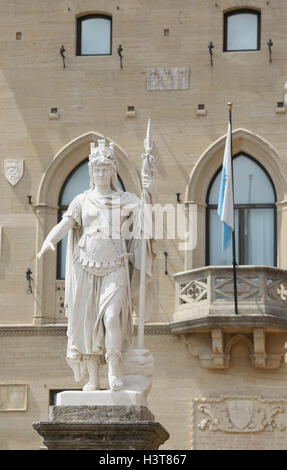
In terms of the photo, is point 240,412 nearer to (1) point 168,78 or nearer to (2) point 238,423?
(2) point 238,423

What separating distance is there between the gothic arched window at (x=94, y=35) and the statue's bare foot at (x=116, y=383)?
13.6 m

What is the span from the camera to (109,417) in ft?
47.1

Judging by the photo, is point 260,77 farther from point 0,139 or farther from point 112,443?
point 112,443

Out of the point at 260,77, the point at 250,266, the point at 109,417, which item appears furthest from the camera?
the point at 260,77

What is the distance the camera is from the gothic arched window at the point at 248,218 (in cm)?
2597

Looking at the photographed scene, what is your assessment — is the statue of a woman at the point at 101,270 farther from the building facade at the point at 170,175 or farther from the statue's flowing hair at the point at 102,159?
the building facade at the point at 170,175

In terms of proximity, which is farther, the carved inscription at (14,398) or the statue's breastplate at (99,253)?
the carved inscription at (14,398)

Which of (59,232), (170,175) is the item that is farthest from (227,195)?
(59,232)

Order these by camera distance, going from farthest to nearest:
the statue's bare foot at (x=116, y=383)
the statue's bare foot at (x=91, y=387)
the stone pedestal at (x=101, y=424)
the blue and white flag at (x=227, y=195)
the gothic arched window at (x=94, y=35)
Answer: the gothic arched window at (x=94, y=35), the blue and white flag at (x=227, y=195), the statue's bare foot at (x=91, y=387), the statue's bare foot at (x=116, y=383), the stone pedestal at (x=101, y=424)

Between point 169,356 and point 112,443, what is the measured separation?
37.2 ft

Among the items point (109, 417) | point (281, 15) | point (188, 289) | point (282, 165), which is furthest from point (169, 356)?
point (109, 417)

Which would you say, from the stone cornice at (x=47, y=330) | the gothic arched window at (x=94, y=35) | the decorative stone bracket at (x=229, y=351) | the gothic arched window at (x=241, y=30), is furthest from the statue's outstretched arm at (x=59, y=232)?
the gothic arched window at (x=94, y=35)

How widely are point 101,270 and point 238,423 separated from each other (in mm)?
10465

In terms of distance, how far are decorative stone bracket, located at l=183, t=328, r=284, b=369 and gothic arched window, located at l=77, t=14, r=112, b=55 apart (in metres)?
6.40
